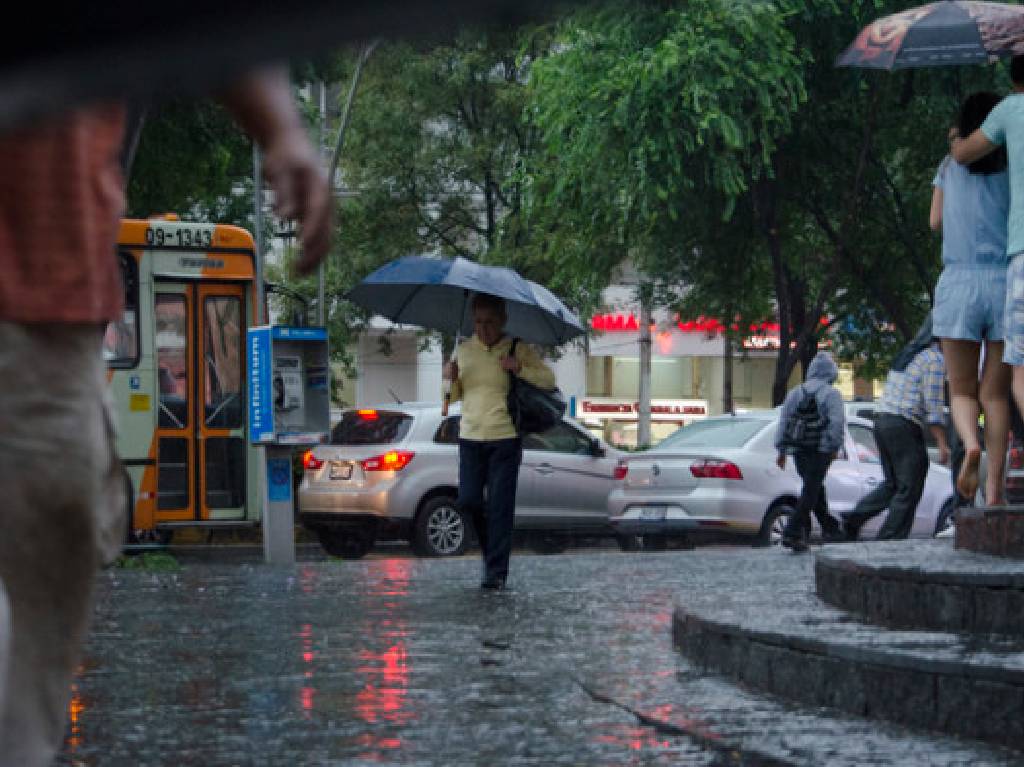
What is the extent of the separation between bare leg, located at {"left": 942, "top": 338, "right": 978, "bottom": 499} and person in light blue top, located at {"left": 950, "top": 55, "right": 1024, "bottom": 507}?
19.9 inches

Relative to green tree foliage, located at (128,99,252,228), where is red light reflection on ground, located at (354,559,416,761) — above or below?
below

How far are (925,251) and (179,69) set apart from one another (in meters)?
27.4

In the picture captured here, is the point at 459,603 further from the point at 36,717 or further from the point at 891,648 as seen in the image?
the point at 36,717

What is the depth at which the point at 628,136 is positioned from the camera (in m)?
23.5

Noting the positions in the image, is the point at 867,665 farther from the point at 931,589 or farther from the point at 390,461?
the point at 390,461

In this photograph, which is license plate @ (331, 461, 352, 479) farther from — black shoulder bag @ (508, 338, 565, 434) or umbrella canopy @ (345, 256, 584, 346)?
black shoulder bag @ (508, 338, 565, 434)

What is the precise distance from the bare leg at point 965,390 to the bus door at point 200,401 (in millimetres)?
12688

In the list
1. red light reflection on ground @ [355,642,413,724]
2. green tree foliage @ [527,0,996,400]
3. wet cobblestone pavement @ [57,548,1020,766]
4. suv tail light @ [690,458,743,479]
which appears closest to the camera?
wet cobblestone pavement @ [57,548,1020,766]

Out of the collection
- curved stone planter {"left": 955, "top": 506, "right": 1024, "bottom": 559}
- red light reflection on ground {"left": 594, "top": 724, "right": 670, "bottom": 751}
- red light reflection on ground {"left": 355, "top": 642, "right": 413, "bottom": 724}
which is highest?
curved stone planter {"left": 955, "top": 506, "right": 1024, "bottom": 559}

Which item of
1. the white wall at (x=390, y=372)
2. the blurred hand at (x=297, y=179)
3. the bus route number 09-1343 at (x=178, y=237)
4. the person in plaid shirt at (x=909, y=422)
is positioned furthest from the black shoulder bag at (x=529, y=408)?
the white wall at (x=390, y=372)

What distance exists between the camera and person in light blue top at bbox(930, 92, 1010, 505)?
7492 mm

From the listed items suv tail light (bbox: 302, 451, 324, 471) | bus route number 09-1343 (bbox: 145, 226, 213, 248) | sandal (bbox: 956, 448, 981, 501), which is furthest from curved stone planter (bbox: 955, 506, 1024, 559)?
bus route number 09-1343 (bbox: 145, 226, 213, 248)

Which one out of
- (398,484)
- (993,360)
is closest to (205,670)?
(993,360)

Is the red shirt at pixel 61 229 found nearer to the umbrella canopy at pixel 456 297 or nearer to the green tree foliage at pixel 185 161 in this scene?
the umbrella canopy at pixel 456 297
